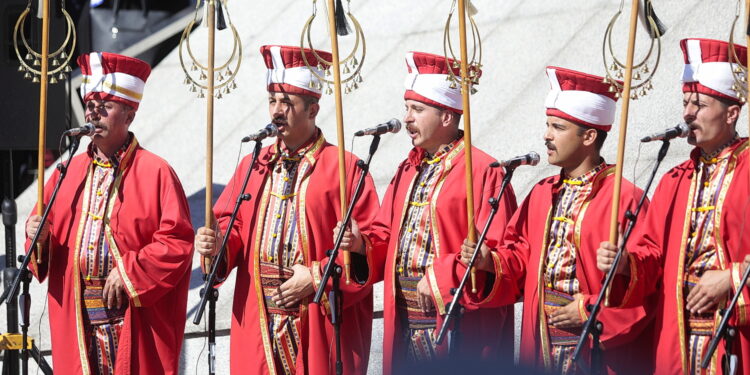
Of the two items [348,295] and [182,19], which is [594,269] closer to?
[348,295]

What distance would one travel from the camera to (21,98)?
26.3ft

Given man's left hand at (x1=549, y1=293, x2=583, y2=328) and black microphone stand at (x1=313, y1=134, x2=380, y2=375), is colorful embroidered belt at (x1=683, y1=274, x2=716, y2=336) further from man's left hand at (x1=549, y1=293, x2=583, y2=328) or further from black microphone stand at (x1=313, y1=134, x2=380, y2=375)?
black microphone stand at (x1=313, y1=134, x2=380, y2=375)

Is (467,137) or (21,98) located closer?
(467,137)

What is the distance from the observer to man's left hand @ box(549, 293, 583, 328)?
4980 millimetres

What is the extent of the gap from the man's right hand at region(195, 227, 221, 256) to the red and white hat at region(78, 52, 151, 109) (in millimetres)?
897

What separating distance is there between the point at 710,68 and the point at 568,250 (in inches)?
36.1

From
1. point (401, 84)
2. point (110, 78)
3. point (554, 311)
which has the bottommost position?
point (554, 311)

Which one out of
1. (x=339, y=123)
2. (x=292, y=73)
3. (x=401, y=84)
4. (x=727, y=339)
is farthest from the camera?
(x=401, y=84)

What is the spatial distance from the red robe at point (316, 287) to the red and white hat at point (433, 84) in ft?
1.46

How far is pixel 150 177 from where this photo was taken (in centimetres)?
586

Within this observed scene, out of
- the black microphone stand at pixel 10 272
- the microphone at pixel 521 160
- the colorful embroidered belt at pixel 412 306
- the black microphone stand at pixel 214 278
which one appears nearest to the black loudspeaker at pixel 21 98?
the black microphone stand at pixel 10 272

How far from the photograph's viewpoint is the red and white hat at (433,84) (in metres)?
5.64

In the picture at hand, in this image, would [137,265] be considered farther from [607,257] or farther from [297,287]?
[607,257]

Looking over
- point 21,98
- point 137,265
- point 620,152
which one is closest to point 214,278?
point 137,265
